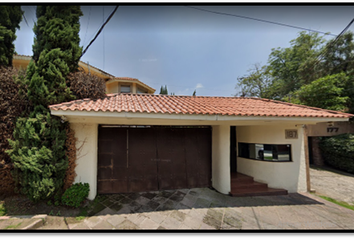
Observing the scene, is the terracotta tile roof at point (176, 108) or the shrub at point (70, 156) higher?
the terracotta tile roof at point (176, 108)

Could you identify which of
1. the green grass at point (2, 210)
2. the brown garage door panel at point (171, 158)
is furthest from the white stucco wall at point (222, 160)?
the green grass at point (2, 210)

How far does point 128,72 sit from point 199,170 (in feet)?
23.8

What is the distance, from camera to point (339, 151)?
952cm

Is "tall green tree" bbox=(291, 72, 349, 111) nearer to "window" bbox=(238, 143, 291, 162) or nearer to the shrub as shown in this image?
"window" bbox=(238, 143, 291, 162)

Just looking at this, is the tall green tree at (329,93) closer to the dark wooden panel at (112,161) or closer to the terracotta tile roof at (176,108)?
the terracotta tile roof at (176,108)

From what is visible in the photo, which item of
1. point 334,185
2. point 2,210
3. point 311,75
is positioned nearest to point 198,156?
point 2,210

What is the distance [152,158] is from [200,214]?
8.02 ft

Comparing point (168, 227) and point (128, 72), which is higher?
point (128, 72)

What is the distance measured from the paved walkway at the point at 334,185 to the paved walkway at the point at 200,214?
144 centimetres

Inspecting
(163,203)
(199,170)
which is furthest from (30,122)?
(199,170)

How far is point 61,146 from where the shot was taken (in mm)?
3643

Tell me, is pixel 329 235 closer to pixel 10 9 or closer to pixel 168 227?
pixel 168 227

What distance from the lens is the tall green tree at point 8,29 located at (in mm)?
4543

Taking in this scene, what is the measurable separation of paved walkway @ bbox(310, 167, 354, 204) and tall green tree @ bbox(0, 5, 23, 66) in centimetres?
1329
